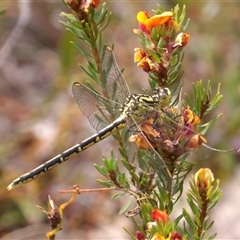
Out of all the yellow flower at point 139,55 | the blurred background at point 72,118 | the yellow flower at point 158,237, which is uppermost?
the blurred background at point 72,118

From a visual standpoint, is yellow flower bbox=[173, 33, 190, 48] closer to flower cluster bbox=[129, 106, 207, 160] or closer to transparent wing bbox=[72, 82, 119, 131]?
flower cluster bbox=[129, 106, 207, 160]

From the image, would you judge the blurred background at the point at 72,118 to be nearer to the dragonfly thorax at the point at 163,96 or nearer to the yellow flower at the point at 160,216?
the dragonfly thorax at the point at 163,96

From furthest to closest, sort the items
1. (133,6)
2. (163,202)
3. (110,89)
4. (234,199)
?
1. (133,6)
2. (234,199)
3. (110,89)
4. (163,202)

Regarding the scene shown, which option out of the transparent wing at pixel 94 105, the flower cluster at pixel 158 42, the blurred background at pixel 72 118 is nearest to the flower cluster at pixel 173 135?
the flower cluster at pixel 158 42

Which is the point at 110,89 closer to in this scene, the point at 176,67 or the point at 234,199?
the point at 176,67

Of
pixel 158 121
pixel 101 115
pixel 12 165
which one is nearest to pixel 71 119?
pixel 12 165

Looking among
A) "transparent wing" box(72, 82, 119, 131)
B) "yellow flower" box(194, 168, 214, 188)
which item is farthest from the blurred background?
"yellow flower" box(194, 168, 214, 188)

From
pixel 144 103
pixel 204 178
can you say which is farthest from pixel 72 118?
pixel 204 178
